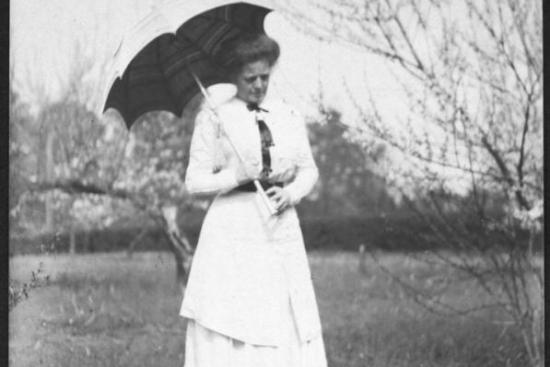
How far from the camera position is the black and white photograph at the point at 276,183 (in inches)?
118

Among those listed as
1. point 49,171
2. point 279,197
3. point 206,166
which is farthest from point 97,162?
point 279,197

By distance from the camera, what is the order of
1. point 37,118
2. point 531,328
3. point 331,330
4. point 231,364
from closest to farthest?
Result: point 231,364 → point 37,118 → point 531,328 → point 331,330

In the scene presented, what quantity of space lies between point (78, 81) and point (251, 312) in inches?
59.8

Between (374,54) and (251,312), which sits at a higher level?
(374,54)

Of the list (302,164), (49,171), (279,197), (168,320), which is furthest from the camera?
(168,320)

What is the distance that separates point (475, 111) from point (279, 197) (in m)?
1.43

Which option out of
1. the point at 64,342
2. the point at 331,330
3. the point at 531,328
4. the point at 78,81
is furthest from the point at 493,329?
the point at 78,81

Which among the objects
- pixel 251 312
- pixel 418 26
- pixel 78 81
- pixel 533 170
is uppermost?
pixel 418 26

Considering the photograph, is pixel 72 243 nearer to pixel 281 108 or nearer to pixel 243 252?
pixel 243 252

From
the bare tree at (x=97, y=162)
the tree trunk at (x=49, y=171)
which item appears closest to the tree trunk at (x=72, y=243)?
the bare tree at (x=97, y=162)

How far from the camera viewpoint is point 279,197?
9.70 feet

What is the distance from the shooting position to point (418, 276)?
A: 175 inches

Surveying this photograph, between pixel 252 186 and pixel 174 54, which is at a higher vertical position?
pixel 174 54

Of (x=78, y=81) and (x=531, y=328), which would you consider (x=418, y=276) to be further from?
(x=78, y=81)
